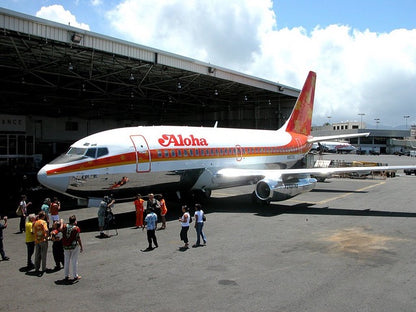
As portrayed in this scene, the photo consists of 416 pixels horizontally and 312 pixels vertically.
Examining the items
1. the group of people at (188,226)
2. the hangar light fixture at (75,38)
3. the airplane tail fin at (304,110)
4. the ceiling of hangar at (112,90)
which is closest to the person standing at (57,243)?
the group of people at (188,226)

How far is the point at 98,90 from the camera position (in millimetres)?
46500

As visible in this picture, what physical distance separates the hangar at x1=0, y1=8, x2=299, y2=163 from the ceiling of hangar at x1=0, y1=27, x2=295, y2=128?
0.10 m

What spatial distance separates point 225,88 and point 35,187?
23.6 meters

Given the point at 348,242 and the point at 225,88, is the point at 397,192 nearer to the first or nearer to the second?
the point at 348,242

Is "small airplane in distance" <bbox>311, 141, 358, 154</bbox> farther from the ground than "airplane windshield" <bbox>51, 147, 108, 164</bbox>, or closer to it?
farther from the ground

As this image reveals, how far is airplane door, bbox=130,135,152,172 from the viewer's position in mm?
18750

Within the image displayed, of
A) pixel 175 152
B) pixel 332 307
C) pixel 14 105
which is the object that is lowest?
pixel 332 307

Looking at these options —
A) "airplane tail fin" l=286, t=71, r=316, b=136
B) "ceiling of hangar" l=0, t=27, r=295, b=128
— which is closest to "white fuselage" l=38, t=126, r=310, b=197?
"airplane tail fin" l=286, t=71, r=316, b=136

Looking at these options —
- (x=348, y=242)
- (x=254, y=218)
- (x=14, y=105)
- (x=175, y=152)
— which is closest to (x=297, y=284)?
(x=348, y=242)

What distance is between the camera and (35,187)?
29.5 meters

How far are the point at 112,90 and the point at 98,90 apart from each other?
1.70 meters

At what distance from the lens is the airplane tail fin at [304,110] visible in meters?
34.3

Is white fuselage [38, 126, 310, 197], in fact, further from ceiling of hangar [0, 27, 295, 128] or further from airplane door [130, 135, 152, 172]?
ceiling of hangar [0, 27, 295, 128]

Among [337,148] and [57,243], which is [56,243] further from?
[337,148]
